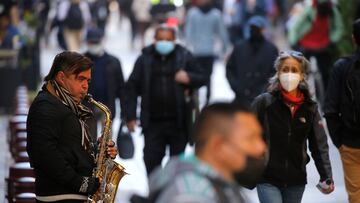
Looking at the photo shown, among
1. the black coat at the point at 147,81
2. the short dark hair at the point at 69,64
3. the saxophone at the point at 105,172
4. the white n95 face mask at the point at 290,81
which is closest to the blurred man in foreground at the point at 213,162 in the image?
the short dark hair at the point at 69,64

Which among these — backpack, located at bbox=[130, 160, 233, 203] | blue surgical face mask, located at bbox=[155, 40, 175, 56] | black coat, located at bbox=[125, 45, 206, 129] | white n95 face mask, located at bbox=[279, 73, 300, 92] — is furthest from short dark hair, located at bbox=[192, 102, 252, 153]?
blue surgical face mask, located at bbox=[155, 40, 175, 56]

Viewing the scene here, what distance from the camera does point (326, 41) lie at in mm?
15891

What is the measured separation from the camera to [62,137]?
249 inches

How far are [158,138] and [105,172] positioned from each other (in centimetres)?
320

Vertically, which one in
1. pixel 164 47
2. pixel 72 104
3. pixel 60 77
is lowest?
pixel 164 47

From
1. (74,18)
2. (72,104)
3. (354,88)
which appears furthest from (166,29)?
(74,18)

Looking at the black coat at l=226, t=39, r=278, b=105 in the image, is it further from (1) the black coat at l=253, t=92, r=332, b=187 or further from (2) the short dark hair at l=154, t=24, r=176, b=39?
(1) the black coat at l=253, t=92, r=332, b=187

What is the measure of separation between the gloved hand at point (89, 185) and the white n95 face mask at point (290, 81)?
177cm

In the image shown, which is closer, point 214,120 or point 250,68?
point 214,120

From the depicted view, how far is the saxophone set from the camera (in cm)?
669

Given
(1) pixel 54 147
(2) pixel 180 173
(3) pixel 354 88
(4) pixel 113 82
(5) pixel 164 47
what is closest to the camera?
(2) pixel 180 173

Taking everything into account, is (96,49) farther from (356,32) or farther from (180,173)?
(180,173)

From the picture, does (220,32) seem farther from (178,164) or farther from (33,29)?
(178,164)

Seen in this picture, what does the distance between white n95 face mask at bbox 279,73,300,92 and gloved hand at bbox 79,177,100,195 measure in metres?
1.77
